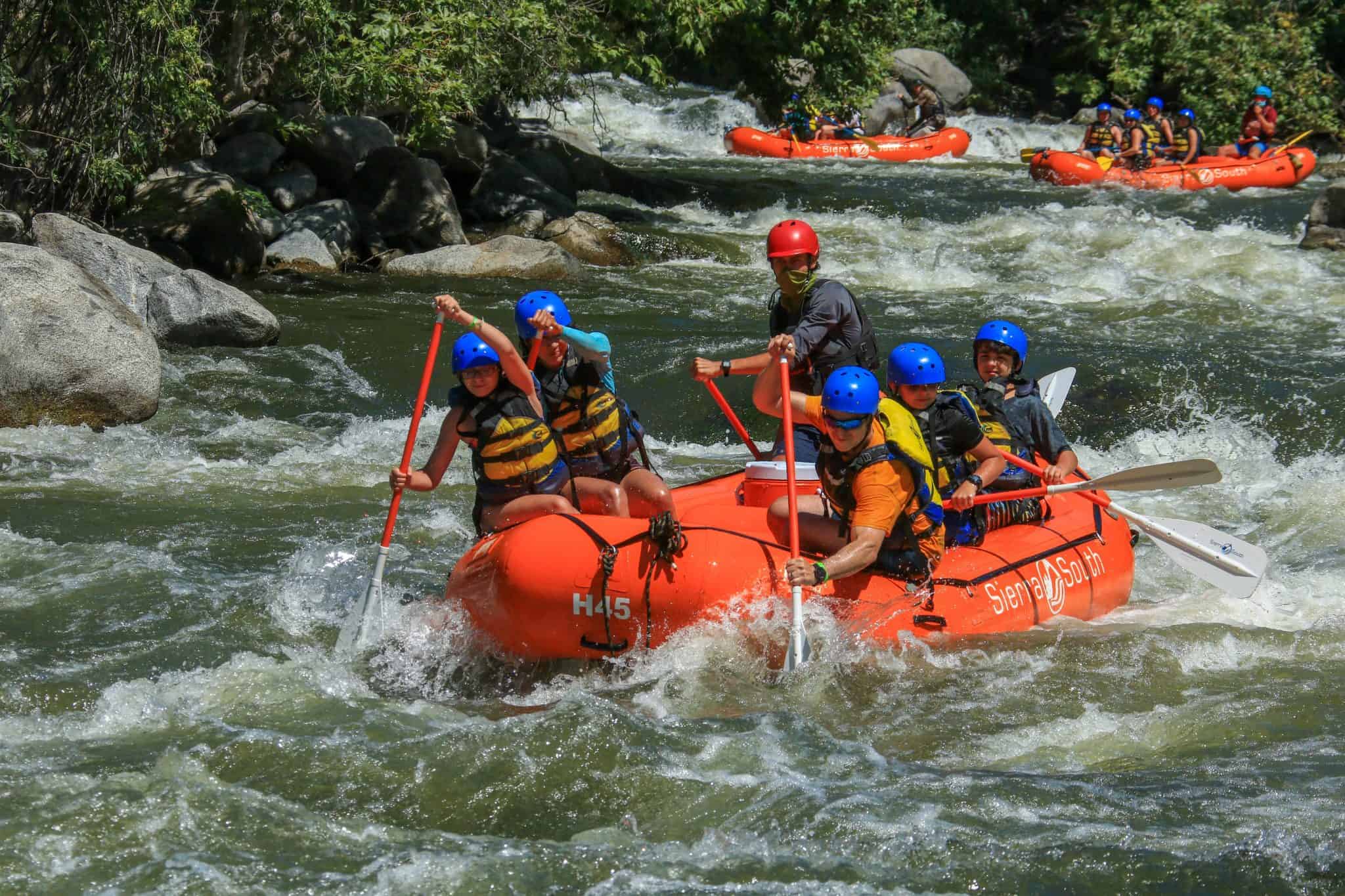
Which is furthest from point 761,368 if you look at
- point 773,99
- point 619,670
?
point 773,99

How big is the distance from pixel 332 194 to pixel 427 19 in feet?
12.3

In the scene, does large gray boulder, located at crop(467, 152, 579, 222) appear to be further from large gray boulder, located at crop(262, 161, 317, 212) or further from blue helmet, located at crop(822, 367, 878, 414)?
blue helmet, located at crop(822, 367, 878, 414)

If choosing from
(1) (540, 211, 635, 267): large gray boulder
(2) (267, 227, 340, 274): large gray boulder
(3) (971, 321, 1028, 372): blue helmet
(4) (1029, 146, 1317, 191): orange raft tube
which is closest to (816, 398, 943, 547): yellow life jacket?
(3) (971, 321, 1028, 372): blue helmet

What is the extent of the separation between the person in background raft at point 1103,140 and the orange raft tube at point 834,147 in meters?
3.77

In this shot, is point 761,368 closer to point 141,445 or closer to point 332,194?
point 141,445

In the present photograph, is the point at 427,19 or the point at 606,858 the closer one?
the point at 606,858

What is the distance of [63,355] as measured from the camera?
30.6 ft

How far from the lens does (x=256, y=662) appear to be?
5891 millimetres

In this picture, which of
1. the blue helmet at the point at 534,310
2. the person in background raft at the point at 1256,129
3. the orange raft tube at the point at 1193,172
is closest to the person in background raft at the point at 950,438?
the blue helmet at the point at 534,310

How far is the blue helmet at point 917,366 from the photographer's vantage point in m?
6.01

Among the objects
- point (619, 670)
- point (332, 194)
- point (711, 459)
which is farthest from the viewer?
point (332, 194)

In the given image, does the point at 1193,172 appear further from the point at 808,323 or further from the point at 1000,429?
the point at 808,323

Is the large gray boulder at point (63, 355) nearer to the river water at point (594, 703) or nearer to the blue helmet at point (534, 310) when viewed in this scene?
the river water at point (594, 703)

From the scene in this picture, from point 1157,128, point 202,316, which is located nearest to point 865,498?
point 202,316
